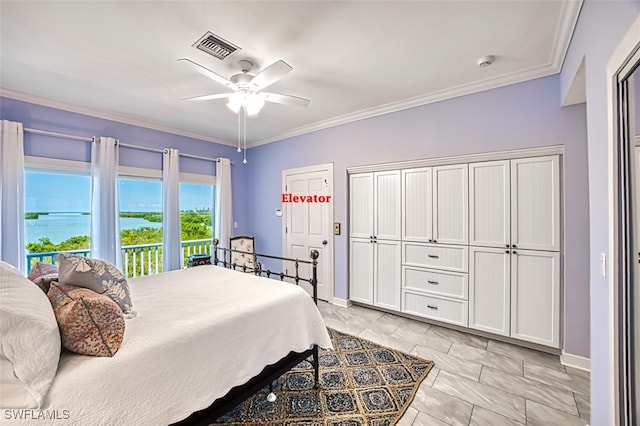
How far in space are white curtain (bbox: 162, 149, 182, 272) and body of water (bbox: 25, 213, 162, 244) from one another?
906mm

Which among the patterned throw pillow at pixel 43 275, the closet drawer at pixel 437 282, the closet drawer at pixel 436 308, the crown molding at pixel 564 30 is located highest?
the crown molding at pixel 564 30

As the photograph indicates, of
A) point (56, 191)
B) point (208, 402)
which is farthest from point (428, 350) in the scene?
point (56, 191)

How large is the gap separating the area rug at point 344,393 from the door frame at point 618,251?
1.18 meters

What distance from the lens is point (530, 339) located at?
2605 millimetres

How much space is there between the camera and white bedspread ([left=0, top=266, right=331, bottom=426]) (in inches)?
39.7

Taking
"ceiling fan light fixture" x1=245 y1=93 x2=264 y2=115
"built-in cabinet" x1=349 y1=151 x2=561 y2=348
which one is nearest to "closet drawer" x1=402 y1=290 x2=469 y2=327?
"built-in cabinet" x1=349 y1=151 x2=561 y2=348

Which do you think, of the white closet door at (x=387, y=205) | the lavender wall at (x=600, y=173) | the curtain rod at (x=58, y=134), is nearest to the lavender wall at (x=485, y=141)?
the white closet door at (x=387, y=205)

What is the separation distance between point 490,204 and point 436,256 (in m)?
0.82

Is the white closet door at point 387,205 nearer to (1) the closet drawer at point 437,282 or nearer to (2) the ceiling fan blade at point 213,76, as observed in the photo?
(1) the closet drawer at point 437,282

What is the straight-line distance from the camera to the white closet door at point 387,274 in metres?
3.47

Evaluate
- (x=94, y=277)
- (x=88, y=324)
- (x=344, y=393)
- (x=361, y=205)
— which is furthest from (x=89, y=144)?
(x=344, y=393)

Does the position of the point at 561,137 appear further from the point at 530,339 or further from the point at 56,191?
the point at 56,191

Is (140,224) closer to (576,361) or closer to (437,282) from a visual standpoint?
(437,282)

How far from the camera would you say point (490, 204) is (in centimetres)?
281
